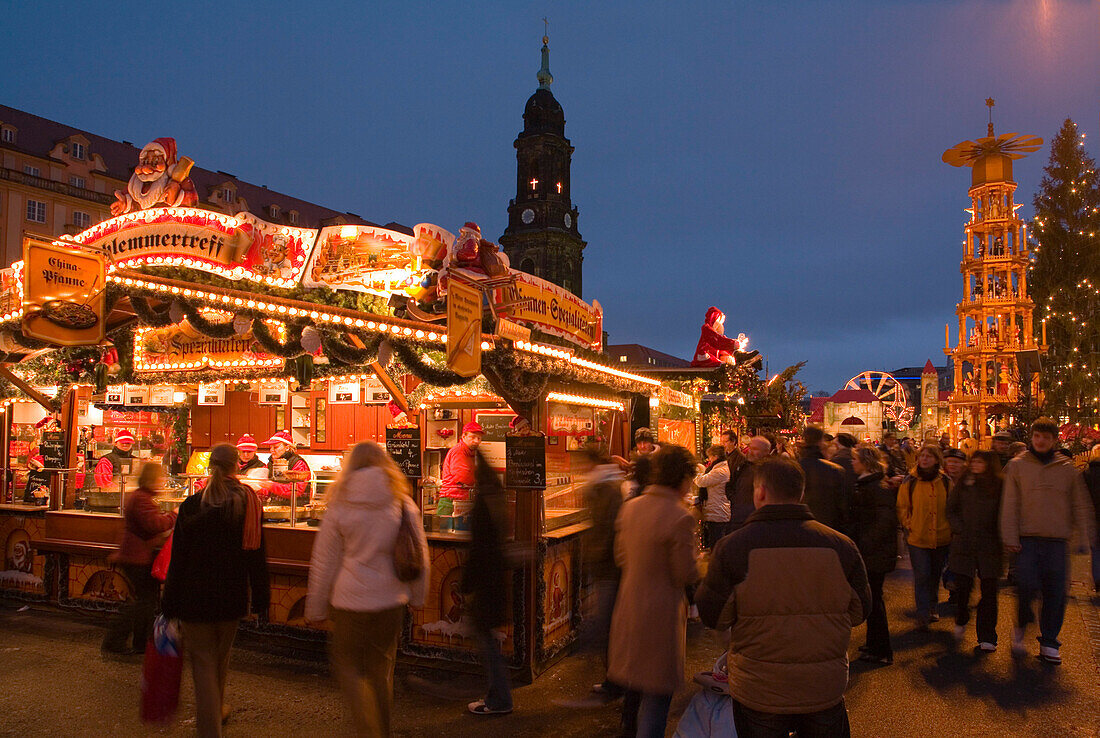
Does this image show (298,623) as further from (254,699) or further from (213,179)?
(213,179)

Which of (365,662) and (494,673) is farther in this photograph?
(494,673)

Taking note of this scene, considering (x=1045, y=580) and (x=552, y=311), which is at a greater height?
(x=552, y=311)

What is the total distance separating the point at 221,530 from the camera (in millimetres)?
4117

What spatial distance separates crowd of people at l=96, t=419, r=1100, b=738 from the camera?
2.65m

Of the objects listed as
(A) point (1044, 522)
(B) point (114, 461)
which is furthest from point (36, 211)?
(A) point (1044, 522)

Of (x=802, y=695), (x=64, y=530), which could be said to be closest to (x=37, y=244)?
(x=64, y=530)

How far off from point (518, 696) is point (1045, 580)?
13.3ft

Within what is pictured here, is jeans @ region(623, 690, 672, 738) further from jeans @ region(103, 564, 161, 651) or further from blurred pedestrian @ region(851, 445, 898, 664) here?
jeans @ region(103, 564, 161, 651)

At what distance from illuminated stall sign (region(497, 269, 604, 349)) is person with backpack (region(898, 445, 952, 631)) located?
13.5ft

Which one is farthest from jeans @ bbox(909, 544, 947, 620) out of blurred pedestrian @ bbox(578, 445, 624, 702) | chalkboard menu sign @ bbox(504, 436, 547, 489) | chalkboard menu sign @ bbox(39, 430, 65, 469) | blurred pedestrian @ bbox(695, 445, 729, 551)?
chalkboard menu sign @ bbox(39, 430, 65, 469)

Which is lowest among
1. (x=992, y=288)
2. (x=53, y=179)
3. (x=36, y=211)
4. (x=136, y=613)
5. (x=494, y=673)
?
(x=494, y=673)

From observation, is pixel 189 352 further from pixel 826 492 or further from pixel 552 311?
pixel 826 492

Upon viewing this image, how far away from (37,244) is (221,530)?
12.7 feet

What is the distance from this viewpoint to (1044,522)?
5.62 meters
